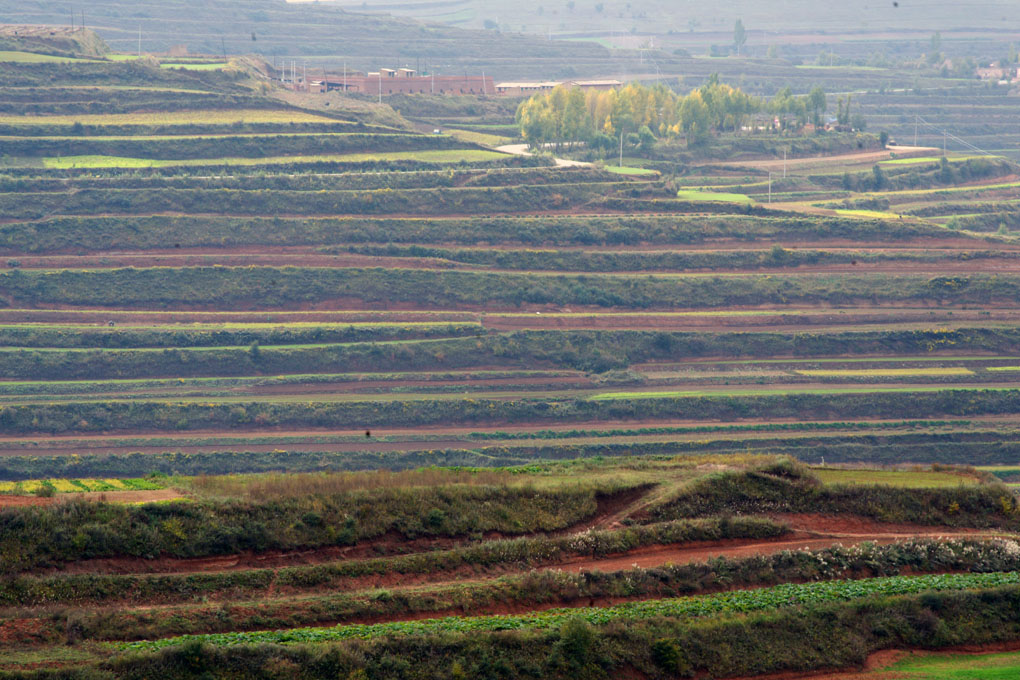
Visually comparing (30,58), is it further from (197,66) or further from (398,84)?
(398,84)

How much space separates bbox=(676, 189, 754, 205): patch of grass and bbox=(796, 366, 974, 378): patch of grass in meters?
22.5

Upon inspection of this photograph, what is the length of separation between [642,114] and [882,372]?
46915mm

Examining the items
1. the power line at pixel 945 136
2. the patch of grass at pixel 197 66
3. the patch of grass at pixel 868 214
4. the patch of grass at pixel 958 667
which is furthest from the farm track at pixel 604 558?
the power line at pixel 945 136

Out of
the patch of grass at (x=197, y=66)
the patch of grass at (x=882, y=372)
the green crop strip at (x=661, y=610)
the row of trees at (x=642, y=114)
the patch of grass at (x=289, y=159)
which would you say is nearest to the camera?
the green crop strip at (x=661, y=610)

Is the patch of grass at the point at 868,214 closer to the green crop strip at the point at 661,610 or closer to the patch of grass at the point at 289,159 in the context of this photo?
the patch of grass at the point at 289,159

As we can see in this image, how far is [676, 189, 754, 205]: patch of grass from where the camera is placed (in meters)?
83.1

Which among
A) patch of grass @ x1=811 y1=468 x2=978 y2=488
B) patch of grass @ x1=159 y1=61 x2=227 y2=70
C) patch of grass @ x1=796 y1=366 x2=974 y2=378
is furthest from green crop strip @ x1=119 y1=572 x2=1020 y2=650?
patch of grass @ x1=159 y1=61 x2=227 y2=70

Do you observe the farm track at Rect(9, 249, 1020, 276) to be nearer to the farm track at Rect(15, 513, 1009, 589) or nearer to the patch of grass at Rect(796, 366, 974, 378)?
the patch of grass at Rect(796, 366, 974, 378)

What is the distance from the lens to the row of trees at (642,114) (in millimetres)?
95875

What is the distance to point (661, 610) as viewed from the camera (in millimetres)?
27672

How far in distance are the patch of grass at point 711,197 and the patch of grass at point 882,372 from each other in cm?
2250

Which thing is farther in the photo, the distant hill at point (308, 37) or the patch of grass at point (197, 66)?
the distant hill at point (308, 37)

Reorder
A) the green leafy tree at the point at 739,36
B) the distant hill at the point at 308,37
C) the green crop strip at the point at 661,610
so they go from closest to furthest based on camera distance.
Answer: the green crop strip at the point at 661,610
the distant hill at the point at 308,37
the green leafy tree at the point at 739,36

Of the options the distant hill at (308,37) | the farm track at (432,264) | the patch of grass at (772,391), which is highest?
the distant hill at (308,37)
